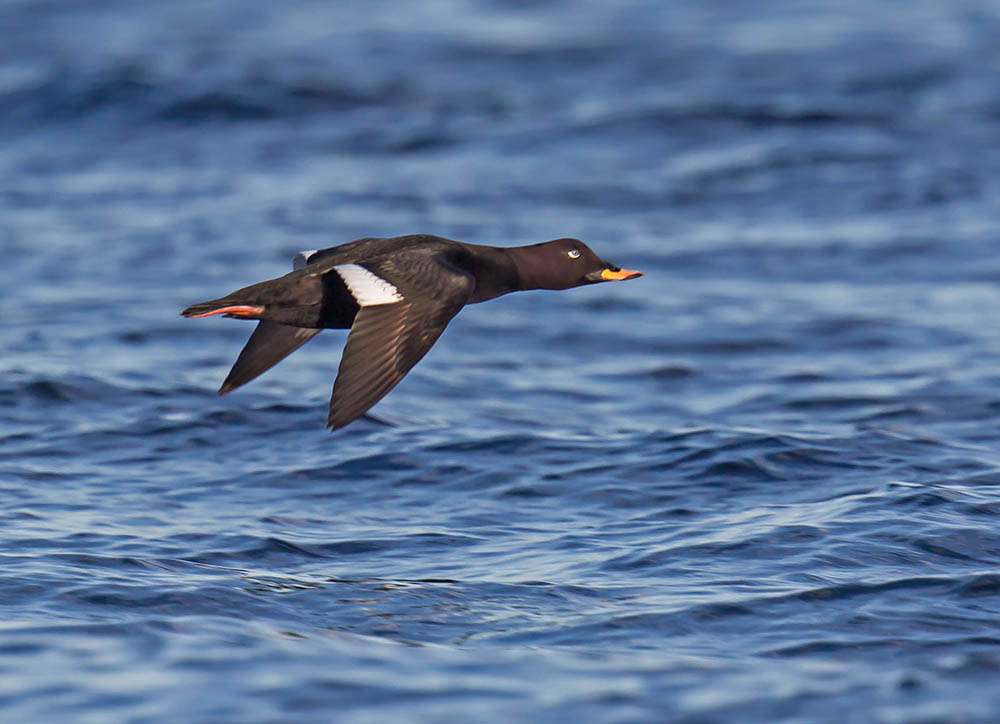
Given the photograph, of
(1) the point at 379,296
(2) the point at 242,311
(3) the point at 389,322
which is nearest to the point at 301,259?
(2) the point at 242,311

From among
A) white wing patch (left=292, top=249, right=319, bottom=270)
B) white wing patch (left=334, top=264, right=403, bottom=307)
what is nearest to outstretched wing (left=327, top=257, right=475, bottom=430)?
white wing patch (left=334, top=264, right=403, bottom=307)

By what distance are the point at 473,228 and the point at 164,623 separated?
24.4 feet

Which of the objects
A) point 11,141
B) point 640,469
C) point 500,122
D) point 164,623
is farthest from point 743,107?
point 164,623

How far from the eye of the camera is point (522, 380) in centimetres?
945

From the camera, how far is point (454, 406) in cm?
880

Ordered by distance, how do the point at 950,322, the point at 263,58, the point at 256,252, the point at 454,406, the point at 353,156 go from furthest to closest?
the point at 263,58 < the point at 353,156 < the point at 256,252 < the point at 950,322 < the point at 454,406

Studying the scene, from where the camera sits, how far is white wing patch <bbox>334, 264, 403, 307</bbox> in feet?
19.3

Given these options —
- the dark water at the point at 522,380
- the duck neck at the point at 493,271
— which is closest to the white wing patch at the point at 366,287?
the duck neck at the point at 493,271

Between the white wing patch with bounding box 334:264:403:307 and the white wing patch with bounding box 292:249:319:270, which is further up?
the white wing patch with bounding box 292:249:319:270

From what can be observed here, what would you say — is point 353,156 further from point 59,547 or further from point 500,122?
point 59,547

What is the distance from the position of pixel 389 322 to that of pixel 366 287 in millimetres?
232

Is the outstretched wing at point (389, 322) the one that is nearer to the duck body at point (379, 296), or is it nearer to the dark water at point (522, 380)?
the duck body at point (379, 296)

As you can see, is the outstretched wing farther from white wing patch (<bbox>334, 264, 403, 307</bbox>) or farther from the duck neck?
the duck neck

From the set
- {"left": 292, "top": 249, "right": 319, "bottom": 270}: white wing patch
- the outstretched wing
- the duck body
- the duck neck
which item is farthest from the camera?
{"left": 292, "top": 249, "right": 319, "bottom": 270}: white wing patch
